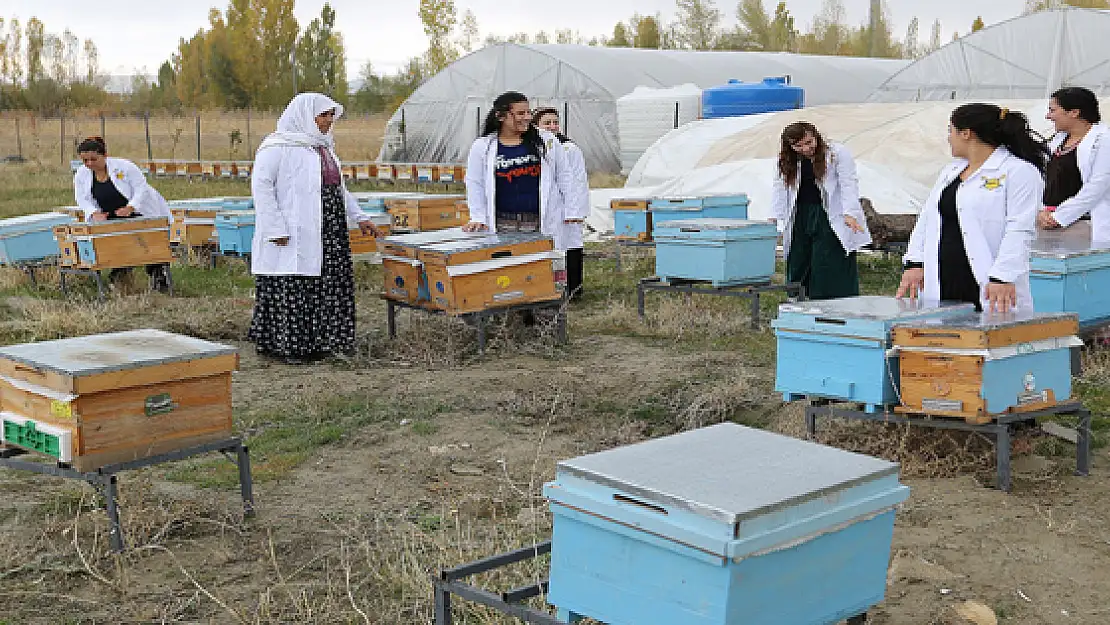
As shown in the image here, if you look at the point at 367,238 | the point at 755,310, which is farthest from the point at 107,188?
the point at 755,310

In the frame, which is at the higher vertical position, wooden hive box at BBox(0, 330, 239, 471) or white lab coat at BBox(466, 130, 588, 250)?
white lab coat at BBox(466, 130, 588, 250)

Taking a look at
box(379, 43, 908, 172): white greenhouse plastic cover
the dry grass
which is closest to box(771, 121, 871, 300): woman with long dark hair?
box(379, 43, 908, 172): white greenhouse plastic cover

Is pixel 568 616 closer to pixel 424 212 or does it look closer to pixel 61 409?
pixel 61 409

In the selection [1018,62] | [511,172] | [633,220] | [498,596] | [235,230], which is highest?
[1018,62]

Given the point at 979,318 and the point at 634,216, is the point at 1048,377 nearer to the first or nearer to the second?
the point at 979,318

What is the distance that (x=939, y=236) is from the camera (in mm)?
6156

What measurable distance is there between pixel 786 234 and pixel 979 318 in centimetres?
386

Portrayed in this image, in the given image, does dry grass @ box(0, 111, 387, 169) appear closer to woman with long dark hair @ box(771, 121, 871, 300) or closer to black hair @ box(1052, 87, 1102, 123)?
woman with long dark hair @ box(771, 121, 871, 300)

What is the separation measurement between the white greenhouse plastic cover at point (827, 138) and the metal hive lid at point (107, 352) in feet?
36.2

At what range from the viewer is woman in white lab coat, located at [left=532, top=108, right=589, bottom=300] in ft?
33.0

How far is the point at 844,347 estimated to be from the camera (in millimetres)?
5754

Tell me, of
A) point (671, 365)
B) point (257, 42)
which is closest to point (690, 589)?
point (671, 365)

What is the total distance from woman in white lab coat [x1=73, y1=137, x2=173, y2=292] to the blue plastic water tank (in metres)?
14.4

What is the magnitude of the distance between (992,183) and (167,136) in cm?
4331
